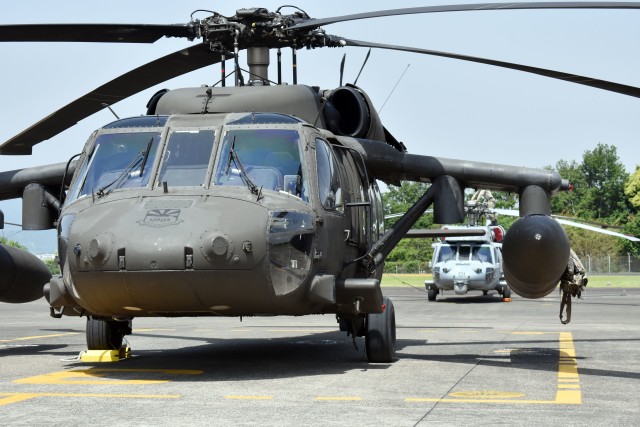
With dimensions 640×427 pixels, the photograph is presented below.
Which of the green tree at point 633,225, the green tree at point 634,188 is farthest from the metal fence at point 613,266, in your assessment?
the green tree at point 634,188

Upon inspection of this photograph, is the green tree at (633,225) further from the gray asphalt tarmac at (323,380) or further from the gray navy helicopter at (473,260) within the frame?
the gray asphalt tarmac at (323,380)

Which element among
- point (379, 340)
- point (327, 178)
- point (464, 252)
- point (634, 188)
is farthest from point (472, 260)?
point (634, 188)

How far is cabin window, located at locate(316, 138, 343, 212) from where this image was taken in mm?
10719

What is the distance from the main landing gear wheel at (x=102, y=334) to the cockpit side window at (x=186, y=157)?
2536 mm

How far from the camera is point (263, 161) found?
1055cm

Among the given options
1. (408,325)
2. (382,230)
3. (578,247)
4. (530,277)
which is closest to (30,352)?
(382,230)

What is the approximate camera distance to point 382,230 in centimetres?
1440

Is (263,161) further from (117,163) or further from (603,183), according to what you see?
(603,183)

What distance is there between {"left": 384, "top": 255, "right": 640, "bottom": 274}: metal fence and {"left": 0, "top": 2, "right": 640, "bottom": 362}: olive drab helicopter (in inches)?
2809

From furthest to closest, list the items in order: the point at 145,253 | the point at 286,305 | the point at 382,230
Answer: the point at 382,230, the point at 286,305, the point at 145,253

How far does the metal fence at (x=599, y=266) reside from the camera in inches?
3413

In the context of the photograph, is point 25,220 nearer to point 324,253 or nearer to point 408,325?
point 324,253

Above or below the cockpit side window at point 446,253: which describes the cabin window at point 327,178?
above

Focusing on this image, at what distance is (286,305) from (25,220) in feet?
17.0
